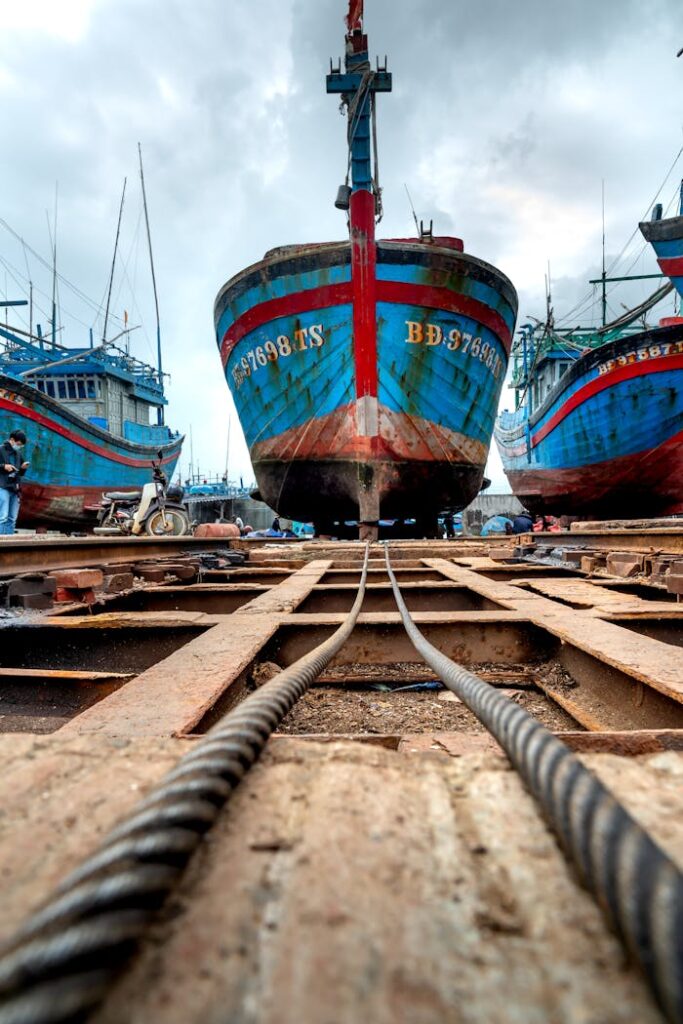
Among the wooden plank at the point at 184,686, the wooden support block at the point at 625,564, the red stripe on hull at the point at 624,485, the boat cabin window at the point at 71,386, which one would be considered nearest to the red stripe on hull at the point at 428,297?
the wooden support block at the point at 625,564

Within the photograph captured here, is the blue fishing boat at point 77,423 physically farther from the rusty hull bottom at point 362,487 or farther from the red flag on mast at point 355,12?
the red flag on mast at point 355,12

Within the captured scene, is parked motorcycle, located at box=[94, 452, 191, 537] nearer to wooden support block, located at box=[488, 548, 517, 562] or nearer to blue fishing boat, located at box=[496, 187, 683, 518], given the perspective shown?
wooden support block, located at box=[488, 548, 517, 562]

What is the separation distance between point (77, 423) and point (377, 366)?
10235 mm

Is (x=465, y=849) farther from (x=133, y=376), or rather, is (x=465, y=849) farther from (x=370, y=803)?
(x=133, y=376)

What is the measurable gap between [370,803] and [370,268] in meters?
8.04

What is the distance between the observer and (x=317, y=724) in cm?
191

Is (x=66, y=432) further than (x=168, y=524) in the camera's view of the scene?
Yes

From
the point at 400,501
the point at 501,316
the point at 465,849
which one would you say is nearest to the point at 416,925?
the point at 465,849

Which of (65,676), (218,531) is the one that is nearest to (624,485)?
(218,531)

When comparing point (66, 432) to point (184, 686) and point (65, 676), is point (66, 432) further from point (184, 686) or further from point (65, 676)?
point (184, 686)

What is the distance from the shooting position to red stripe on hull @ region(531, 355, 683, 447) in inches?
406

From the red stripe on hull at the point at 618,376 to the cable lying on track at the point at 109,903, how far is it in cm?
1214

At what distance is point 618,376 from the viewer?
36.1ft

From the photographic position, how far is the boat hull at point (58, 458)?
12.5 metres
